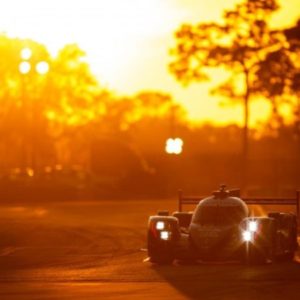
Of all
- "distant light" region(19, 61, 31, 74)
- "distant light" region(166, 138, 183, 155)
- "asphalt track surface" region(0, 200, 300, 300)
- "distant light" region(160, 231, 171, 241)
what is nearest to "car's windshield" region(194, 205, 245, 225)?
"distant light" region(160, 231, 171, 241)

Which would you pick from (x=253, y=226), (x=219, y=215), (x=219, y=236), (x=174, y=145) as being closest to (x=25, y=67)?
(x=174, y=145)

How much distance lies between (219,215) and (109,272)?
121 inches

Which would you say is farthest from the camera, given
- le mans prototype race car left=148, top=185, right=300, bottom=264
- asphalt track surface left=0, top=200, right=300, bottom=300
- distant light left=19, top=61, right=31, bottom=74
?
distant light left=19, top=61, right=31, bottom=74

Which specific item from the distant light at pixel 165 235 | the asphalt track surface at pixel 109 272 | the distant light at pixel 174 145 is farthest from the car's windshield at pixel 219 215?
the distant light at pixel 174 145

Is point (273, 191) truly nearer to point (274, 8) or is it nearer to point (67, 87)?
point (274, 8)

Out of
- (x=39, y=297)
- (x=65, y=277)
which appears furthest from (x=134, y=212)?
(x=39, y=297)

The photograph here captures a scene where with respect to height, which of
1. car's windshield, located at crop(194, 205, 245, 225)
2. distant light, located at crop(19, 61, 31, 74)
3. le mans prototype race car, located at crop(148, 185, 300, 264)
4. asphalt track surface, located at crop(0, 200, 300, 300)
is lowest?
asphalt track surface, located at crop(0, 200, 300, 300)

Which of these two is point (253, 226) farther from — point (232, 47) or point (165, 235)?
point (232, 47)

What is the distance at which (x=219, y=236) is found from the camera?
24266mm

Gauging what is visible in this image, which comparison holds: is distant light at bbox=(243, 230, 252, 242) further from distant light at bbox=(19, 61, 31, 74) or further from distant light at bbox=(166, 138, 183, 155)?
distant light at bbox=(166, 138, 183, 155)

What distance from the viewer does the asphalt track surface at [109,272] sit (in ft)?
61.4

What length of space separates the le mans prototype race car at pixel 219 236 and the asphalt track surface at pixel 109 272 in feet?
1.00

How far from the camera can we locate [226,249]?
24.3m

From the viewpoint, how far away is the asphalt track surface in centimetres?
1870
